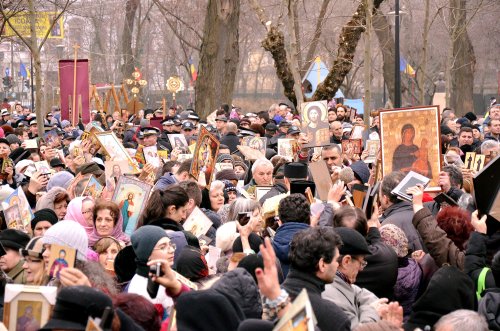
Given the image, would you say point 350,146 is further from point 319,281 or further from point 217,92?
point 217,92

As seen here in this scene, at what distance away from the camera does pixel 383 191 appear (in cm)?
973

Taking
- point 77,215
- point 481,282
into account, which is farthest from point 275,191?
point 481,282

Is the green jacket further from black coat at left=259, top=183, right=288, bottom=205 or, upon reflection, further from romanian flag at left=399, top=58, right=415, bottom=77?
romanian flag at left=399, top=58, right=415, bottom=77

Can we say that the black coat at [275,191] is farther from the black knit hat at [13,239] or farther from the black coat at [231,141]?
the black coat at [231,141]

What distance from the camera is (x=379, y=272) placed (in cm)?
810

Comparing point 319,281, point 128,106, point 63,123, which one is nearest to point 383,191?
point 319,281

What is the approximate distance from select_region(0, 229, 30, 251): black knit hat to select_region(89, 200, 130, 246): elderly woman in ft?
3.99

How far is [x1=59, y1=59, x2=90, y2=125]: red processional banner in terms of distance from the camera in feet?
79.9

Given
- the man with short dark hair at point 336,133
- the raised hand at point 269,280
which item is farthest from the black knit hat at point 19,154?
the raised hand at point 269,280

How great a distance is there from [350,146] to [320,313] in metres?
11.4

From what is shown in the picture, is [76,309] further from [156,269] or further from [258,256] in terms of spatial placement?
[258,256]

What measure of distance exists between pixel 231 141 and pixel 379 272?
10.4m

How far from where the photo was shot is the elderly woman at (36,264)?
7.11 metres

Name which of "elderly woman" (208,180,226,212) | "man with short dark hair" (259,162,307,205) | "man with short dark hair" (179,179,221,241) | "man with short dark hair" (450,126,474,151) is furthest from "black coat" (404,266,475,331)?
"man with short dark hair" (450,126,474,151)
